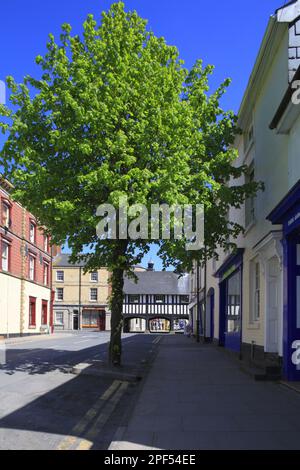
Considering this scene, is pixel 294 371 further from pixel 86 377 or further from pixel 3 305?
pixel 3 305

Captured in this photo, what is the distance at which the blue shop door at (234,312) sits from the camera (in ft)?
65.3

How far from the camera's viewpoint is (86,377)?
13.7 m

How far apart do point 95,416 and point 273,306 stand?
7.28 meters

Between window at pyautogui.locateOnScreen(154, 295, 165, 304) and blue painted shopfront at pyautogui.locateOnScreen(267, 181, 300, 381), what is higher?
blue painted shopfront at pyautogui.locateOnScreen(267, 181, 300, 381)

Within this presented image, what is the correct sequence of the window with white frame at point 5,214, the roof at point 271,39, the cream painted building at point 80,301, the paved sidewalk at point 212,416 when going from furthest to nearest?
the cream painted building at point 80,301, the window with white frame at point 5,214, the roof at point 271,39, the paved sidewalk at point 212,416

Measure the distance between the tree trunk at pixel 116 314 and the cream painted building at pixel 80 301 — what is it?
209ft

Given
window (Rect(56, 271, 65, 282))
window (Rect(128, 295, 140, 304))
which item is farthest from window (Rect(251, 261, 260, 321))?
window (Rect(56, 271, 65, 282))

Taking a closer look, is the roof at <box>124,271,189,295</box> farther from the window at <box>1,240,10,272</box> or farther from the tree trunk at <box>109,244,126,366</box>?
the tree trunk at <box>109,244,126,366</box>

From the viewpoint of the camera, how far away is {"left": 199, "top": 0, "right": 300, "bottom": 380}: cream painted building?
11.7 m

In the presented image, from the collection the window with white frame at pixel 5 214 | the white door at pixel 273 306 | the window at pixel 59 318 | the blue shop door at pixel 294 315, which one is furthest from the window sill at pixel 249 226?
the window at pixel 59 318

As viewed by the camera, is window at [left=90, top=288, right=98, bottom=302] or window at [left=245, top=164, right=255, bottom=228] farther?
window at [left=90, top=288, right=98, bottom=302]

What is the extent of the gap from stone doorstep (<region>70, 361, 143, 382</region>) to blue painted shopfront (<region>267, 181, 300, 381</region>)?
13.1ft

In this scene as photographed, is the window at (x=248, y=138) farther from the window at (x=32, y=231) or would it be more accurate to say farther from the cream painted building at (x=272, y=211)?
the window at (x=32, y=231)
